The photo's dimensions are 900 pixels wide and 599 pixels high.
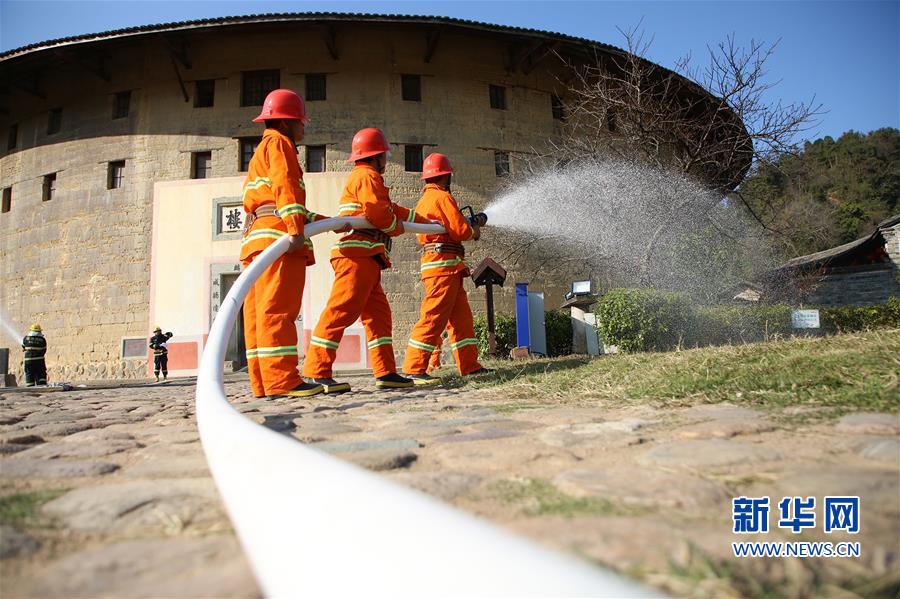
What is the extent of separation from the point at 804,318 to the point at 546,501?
42.1ft

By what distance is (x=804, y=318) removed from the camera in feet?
38.0

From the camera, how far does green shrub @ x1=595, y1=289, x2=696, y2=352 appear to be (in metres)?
9.48

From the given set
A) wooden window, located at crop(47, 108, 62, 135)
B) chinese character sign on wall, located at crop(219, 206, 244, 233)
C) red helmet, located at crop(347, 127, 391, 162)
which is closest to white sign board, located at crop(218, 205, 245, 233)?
chinese character sign on wall, located at crop(219, 206, 244, 233)

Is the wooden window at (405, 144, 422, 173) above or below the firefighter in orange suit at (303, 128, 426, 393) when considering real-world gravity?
above

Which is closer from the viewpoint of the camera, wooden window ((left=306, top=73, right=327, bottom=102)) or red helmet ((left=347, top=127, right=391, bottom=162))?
red helmet ((left=347, top=127, right=391, bottom=162))

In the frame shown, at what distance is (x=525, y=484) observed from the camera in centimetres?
135

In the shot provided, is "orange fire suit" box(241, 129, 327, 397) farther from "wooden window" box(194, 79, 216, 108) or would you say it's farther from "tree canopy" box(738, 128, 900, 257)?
"wooden window" box(194, 79, 216, 108)

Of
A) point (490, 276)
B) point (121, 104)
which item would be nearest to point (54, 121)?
point (121, 104)

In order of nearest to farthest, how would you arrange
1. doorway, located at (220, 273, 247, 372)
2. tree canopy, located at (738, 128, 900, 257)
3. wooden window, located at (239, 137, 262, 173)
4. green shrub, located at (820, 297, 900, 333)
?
1. tree canopy, located at (738, 128, 900, 257)
2. doorway, located at (220, 273, 247, 372)
3. green shrub, located at (820, 297, 900, 333)
4. wooden window, located at (239, 137, 262, 173)

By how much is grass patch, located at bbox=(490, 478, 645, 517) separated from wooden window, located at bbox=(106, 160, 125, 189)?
59.8ft

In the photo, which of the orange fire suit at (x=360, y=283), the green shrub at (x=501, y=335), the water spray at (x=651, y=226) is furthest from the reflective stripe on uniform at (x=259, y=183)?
the water spray at (x=651, y=226)

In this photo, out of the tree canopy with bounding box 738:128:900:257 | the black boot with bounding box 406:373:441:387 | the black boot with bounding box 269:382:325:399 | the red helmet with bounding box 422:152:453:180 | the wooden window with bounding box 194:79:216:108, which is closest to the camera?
the black boot with bounding box 269:382:325:399

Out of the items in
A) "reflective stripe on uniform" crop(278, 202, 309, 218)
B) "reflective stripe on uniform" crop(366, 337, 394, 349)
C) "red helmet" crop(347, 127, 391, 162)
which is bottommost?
"reflective stripe on uniform" crop(366, 337, 394, 349)

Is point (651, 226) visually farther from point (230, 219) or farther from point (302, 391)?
point (230, 219)
